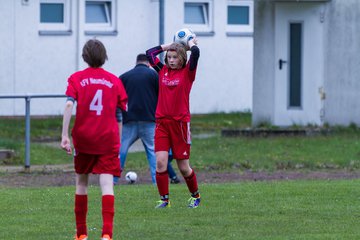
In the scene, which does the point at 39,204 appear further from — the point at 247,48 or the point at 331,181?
the point at 247,48

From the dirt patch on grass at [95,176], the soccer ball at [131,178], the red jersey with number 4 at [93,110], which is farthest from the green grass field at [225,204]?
the red jersey with number 4 at [93,110]

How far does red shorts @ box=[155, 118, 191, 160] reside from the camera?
1146 cm

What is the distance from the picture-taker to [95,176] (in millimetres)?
16453

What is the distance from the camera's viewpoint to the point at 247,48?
86.6 ft

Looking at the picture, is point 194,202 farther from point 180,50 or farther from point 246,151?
point 246,151

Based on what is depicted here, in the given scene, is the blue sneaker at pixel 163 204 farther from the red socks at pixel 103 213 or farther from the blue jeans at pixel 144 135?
the blue jeans at pixel 144 135

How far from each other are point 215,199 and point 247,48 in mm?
14244

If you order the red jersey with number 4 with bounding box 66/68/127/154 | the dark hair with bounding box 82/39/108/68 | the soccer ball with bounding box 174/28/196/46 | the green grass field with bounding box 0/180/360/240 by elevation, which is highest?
the soccer ball with bounding box 174/28/196/46

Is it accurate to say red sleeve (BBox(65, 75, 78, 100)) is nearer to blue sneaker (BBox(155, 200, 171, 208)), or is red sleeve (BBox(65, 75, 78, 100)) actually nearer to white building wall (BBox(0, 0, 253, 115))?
blue sneaker (BBox(155, 200, 171, 208))

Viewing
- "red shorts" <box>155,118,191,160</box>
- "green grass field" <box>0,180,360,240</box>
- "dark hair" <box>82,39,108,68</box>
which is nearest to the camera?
"dark hair" <box>82,39,108,68</box>

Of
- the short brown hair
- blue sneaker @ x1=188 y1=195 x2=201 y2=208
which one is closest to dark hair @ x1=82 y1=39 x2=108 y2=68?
the short brown hair

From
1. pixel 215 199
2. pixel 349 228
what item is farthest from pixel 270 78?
pixel 349 228

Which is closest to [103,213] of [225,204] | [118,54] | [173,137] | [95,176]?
[173,137]

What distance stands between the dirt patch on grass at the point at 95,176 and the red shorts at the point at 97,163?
19.5 feet
